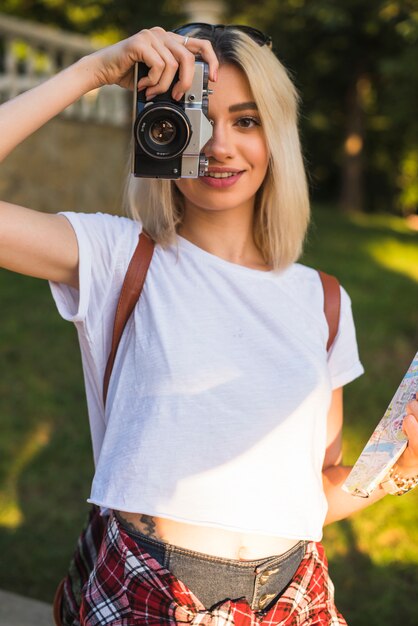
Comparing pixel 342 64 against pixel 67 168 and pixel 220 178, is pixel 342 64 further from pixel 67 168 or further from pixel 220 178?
pixel 220 178

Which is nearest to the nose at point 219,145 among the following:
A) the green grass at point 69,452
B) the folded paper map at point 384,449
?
the folded paper map at point 384,449

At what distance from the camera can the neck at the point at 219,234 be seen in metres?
1.87

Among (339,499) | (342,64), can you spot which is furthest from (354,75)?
(339,499)

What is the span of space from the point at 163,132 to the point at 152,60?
0.14m

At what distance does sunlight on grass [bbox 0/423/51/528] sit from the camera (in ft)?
11.2

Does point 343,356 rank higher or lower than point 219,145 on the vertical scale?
lower

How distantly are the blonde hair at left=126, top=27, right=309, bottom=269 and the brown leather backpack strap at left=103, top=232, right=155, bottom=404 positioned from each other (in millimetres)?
79

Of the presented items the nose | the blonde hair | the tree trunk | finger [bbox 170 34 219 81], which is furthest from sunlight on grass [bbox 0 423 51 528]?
the tree trunk

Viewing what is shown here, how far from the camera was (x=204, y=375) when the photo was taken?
1.62m

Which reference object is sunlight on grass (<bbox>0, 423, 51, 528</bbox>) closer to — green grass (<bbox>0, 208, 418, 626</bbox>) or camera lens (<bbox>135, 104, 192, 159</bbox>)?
green grass (<bbox>0, 208, 418, 626</bbox>)

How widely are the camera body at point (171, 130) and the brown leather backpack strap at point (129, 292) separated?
0.67ft

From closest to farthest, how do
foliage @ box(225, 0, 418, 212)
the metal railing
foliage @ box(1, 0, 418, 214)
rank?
the metal railing → foliage @ box(1, 0, 418, 214) → foliage @ box(225, 0, 418, 212)

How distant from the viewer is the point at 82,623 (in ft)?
5.24

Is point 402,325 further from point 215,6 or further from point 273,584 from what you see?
point 273,584
